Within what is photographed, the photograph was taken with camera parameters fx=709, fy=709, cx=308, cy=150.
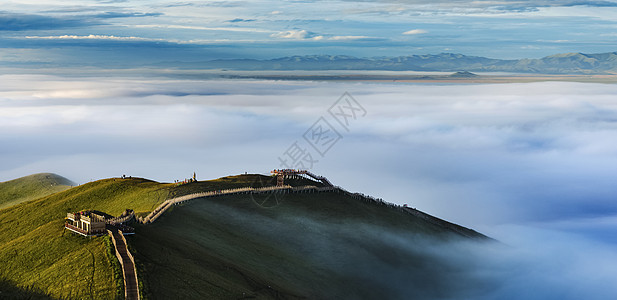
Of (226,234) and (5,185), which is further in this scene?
(5,185)

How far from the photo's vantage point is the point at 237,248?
101m

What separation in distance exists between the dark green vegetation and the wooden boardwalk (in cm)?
87

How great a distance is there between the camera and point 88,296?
234ft

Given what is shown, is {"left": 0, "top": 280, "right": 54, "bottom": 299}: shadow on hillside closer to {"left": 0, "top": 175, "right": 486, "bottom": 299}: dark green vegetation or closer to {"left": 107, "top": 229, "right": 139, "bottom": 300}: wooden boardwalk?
{"left": 0, "top": 175, "right": 486, "bottom": 299}: dark green vegetation

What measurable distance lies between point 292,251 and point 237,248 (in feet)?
35.7

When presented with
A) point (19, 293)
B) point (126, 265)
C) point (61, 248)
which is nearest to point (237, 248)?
point (61, 248)

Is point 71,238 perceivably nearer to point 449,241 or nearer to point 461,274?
point 461,274

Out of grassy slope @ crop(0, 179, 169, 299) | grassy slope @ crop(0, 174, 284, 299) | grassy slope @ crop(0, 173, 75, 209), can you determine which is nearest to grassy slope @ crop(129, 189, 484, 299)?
grassy slope @ crop(0, 174, 284, 299)

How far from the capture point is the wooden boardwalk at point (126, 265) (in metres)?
71.7

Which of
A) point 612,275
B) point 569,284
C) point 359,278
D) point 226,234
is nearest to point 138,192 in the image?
point 226,234

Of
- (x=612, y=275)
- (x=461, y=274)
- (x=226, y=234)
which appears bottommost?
(x=612, y=275)

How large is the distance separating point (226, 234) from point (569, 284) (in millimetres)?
63872

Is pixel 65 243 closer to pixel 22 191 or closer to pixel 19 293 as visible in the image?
pixel 19 293

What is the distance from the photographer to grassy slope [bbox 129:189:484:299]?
83.2 m
